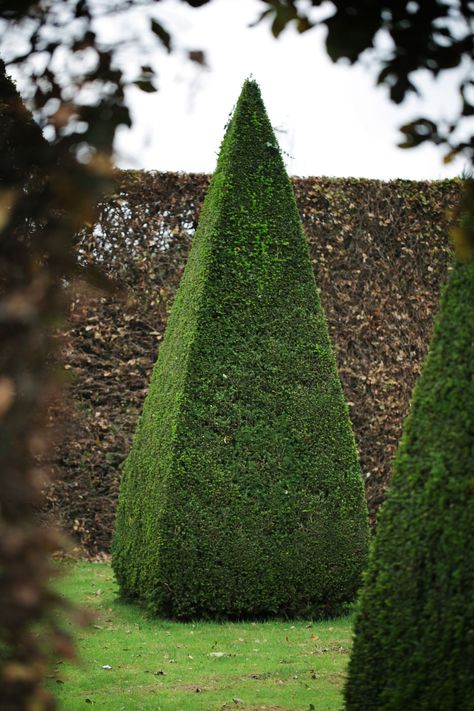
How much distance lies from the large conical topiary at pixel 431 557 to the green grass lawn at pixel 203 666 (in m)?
1.13

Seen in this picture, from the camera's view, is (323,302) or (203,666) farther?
(323,302)

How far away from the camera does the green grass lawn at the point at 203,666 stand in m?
4.50

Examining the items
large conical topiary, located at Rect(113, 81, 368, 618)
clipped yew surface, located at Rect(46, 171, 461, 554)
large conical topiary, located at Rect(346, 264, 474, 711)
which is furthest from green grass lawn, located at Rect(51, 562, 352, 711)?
clipped yew surface, located at Rect(46, 171, 461, 554)

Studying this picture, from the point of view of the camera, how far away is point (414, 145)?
103 inches

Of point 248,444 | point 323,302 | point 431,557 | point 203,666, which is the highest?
point 431,557

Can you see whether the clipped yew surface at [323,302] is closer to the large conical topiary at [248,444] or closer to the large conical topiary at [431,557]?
the large conical topiary at [248,444]

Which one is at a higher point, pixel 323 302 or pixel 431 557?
pixel 431 557

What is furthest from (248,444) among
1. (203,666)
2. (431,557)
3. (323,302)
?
(431,557)

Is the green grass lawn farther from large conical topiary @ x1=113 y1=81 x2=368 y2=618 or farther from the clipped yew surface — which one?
the clipped yew surface

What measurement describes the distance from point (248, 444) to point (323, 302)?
3.33 metres

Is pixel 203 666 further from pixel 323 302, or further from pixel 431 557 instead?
pixel 323 302

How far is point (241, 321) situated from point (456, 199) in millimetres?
4644

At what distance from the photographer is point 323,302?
934 centimetres

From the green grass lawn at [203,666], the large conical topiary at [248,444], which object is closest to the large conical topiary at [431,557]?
the green grass lawn at [203,666]
